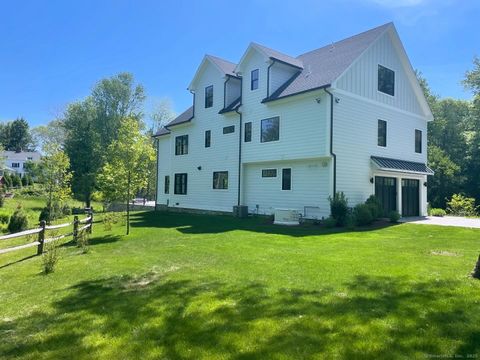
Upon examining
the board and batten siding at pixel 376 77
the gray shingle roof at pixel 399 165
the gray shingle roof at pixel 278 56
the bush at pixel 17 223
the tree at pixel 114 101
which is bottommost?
the bush at pixel 17 223

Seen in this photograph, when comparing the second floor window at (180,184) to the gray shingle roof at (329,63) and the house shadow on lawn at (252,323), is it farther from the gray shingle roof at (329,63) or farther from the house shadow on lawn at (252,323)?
the house shadow on lawn at (252,323)

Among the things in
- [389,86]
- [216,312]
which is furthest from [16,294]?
[389,86]

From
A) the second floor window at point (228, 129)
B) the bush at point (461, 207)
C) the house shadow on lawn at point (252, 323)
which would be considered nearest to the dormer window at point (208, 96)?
the second floor window at point (228, 129)

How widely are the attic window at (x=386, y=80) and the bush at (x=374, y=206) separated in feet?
20.7

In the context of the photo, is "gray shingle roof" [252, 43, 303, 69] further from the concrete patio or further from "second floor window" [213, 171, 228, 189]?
the concrete patio

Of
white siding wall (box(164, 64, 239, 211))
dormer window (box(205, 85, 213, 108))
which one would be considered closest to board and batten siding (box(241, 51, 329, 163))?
white siding wall (box(164, 64, 239, 211))

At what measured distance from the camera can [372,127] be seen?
19.3 meters

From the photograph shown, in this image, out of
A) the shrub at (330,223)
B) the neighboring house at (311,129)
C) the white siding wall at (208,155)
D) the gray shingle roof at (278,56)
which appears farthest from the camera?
the white siding wall at (208,155)

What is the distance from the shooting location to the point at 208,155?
24406mm

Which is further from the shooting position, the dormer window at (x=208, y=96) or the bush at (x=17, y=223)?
the dormer window at (x=208, y=96)

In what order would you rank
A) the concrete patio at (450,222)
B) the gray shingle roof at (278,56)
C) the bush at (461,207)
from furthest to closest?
the bush at (461,207)
the gray shingle roof at (278,56)
the concrete patio at (450,222)

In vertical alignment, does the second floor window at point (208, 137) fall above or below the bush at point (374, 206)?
above

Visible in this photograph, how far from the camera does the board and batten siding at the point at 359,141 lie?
57.4ft

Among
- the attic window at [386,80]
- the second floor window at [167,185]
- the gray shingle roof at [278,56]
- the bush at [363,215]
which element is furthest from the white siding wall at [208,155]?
the attic window at [386,80]
